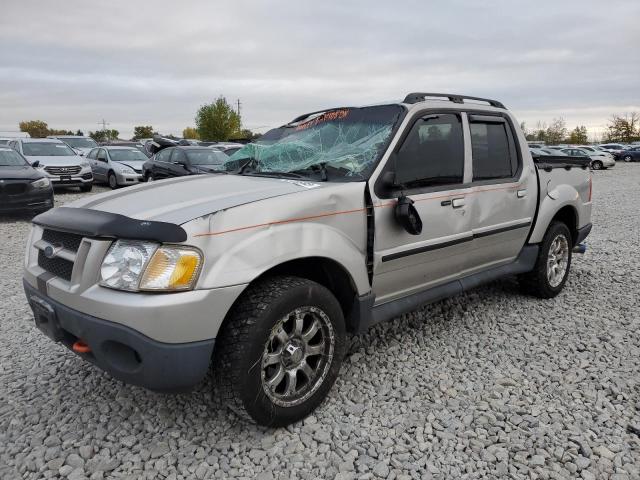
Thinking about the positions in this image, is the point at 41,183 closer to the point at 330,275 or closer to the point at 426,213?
the point at 330,275

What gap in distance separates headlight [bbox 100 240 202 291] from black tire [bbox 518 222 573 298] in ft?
11.3

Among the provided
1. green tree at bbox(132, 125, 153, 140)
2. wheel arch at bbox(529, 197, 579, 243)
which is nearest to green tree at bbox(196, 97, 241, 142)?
green tree at bbox(132, 125, 153, 140)

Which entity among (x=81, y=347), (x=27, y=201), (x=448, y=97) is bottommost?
(x=81, y=347)

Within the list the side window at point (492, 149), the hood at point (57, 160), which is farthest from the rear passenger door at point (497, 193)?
the hood at point (57, 160)

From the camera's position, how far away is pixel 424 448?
2496 millimetres

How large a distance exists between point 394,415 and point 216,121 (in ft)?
198

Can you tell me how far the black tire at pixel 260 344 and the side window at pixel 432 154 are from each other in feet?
3.45

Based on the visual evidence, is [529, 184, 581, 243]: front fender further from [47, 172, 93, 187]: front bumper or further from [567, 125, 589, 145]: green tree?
[567, 125, 589, 145]: green tree

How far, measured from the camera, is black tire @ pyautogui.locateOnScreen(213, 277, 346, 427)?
2322 millimetres

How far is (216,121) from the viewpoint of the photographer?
59.7m

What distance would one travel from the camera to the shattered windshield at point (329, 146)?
311 cm

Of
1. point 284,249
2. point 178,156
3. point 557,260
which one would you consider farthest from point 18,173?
point 557,260

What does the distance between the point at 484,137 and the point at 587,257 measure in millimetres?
3561

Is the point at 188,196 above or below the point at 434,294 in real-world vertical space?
above
